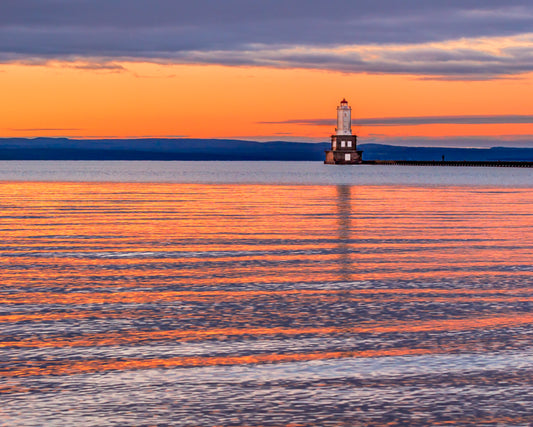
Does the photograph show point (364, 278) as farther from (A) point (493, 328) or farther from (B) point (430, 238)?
(B) point (430, 238)

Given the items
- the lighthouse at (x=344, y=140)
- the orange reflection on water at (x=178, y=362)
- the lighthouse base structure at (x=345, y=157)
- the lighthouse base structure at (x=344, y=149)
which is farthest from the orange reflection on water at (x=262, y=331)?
the lighthouse base structure at (x=345, y=157)

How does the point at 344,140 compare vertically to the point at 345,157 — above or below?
above

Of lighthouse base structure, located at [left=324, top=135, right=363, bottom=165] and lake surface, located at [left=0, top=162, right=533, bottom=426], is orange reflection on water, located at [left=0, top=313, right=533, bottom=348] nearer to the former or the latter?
lake surface, located at [left=0, top=162, right=533, bottom=426]

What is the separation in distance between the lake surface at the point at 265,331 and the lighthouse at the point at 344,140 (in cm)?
14958

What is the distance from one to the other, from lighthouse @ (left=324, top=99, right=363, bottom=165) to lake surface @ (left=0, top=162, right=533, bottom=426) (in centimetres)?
14958

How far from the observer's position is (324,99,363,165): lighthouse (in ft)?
552

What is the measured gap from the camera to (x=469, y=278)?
13.5 meters

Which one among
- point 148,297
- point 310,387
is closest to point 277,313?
point 148,297

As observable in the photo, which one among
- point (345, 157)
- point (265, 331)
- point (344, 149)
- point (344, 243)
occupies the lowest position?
point (345, 157)

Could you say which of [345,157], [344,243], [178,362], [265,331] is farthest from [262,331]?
[345,157]

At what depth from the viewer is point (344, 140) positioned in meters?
175

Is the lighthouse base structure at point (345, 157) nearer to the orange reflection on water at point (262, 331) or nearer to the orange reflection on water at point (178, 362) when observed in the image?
the orange reflection on water at point (262, 331)

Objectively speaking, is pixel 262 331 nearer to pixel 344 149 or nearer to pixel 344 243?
pixel 344 243

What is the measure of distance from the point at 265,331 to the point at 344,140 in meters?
168
